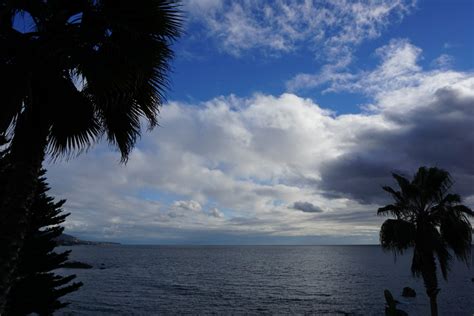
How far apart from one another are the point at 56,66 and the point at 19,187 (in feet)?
6.12

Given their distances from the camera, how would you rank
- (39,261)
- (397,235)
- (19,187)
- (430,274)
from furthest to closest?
1. (39,261)
2. (430,274)
3. (397,235)
4. (19,187)

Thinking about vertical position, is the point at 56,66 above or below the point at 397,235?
above

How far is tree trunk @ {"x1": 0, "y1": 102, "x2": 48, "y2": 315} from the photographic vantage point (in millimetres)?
5004

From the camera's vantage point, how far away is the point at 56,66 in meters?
5.50

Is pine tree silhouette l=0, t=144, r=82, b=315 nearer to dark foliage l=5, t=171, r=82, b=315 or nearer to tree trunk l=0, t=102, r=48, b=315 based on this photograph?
dark foliage l=5, t=171, r=82, b=315

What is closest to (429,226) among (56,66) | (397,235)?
(397,235)

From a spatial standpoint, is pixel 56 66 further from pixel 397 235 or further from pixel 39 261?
pixel 39 261

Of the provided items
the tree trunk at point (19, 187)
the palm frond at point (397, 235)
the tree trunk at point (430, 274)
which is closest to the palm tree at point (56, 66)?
the tree trunk at point (19, 187)

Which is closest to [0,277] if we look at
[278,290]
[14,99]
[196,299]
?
[14,99]

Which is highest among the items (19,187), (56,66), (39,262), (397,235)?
(56,66)

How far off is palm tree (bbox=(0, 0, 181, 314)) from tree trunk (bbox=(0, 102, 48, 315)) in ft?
0.04

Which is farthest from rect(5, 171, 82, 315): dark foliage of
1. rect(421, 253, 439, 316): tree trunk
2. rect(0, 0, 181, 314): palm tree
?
rect(421, 253, 439, 316): tree trunk

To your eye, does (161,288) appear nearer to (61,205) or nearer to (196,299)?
(196,299)

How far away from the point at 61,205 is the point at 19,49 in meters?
20.3
